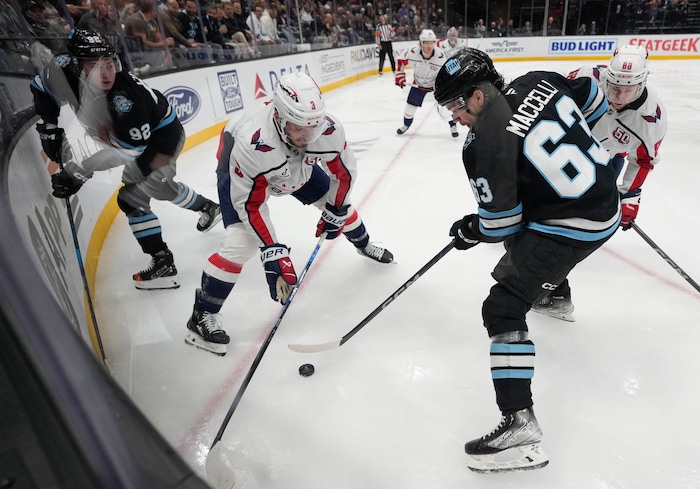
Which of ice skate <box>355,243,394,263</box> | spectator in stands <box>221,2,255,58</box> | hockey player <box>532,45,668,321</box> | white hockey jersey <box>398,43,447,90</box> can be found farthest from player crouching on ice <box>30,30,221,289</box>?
spectator in stands <box>221,2,255,58</box>

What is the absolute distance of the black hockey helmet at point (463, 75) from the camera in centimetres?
128

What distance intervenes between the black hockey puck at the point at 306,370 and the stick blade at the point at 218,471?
0.46 metres

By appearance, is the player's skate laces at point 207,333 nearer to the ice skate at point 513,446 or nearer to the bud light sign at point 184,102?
the ice skate at point 513,446

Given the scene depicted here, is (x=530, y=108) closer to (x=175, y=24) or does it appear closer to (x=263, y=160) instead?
(x=263, y=160)

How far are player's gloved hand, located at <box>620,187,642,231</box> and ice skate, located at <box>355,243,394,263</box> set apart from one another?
1.23 m

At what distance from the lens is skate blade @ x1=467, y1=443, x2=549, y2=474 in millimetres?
1341

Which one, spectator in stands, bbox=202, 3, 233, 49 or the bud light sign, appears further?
spectator in stands, bbox=202, 3, 233, 49

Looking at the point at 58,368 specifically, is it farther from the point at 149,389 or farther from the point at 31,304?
the point at 149,389

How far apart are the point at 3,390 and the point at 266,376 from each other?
143 centimetres

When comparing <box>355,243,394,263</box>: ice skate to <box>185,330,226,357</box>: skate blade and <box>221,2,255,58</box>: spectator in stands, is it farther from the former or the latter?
<box>221,2,255,58</box>: spectator in stands

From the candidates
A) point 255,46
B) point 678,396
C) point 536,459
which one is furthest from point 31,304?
point 255,46

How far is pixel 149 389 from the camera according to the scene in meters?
1.73

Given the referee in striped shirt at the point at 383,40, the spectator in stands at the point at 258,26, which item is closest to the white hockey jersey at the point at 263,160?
the spectator in stands at the point at 258,26

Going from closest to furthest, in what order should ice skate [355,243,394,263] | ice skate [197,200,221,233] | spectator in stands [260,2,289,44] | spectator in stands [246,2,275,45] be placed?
ice skate [355,243,394,263] < ice skate [197,200,221,233] < spectator in stands [246,2,275,45] < spectator in stands [260,2,289,44]
